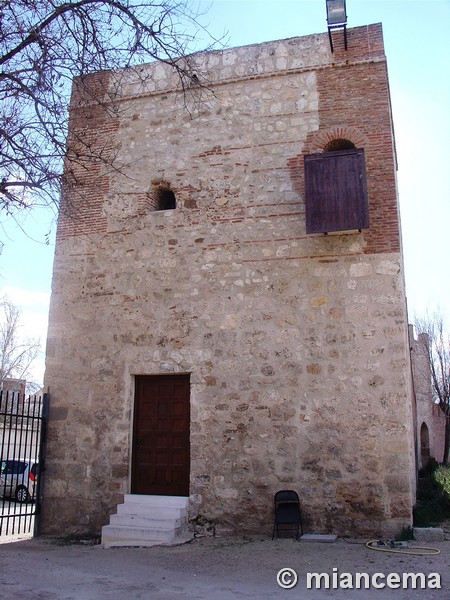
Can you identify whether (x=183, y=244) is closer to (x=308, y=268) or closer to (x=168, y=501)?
(x=308, y=268)

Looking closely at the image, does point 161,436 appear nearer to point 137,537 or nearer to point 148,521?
point 148,521

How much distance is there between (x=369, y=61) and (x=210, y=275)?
3.94 meters

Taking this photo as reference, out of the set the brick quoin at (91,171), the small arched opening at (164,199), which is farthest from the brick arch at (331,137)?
the brick quoin at (91,171)

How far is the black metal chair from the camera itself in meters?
7.51

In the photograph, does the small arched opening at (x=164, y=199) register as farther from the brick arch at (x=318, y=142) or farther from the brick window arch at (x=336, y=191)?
the brick window arch at (x=336, y=191)

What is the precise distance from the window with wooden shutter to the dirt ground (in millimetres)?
4067

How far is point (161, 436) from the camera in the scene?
28.1 feet

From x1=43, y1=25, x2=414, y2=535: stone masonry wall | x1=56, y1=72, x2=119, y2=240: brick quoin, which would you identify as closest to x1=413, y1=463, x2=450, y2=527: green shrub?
x1=43, y1=25, x2=414, y2=535: stone masonry wall

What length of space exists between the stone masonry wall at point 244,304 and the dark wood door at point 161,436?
7.7 inches

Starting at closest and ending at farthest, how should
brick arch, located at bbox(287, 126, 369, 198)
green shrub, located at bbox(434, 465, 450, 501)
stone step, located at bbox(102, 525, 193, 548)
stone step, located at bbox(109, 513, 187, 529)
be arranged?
stone step, located at bbox(102, 525, 193, 548), stone step, located at bbox(109, 513, 187, 529), brick arch, located at bbox(287, 126, 369, 198), green shrub, located at bbox(434, 465, 450, 501)

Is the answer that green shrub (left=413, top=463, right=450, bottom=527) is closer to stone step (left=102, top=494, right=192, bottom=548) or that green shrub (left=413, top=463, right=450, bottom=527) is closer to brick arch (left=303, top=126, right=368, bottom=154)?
stone step (left=102, top=494, right=192, bottom=548)

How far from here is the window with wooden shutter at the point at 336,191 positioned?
7918 millimetres

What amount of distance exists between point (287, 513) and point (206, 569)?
1.76 m

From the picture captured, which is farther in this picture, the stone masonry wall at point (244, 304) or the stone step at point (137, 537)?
the stone masonry wall at point (244, 304)
